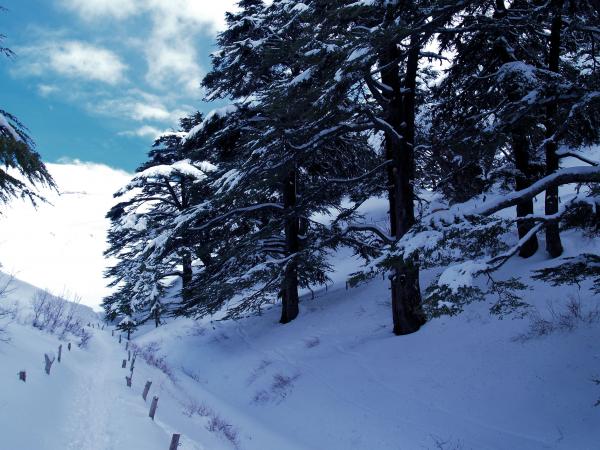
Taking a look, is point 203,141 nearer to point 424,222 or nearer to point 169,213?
point 169,213

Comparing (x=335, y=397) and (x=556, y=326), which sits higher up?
(x=556, y=326)

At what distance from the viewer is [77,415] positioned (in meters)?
6.11

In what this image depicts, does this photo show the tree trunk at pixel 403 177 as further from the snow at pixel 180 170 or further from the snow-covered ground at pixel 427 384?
the snow at pixel 180 170

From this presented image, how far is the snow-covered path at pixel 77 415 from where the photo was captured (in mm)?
4918

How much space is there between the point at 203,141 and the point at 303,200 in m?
4.86

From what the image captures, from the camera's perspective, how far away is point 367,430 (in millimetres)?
6973

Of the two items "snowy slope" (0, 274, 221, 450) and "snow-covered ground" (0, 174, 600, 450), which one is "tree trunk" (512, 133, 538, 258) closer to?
"snow-covered ground" (0, 174, 600, 450)

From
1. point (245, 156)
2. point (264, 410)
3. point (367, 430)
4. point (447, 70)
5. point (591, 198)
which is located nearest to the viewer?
point (591, 198)

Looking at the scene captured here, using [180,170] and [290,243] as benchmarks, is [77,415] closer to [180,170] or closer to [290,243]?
[290,243]

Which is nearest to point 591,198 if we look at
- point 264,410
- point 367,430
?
point 367,430

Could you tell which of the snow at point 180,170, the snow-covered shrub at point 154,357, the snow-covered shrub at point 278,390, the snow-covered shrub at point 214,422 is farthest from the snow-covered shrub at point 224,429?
the snow at point 180,170

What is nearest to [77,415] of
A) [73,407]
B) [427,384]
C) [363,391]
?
[73,407]

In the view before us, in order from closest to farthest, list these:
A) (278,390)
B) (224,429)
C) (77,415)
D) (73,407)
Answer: (77,415) → (73,407) → (224,429) → (278,390)

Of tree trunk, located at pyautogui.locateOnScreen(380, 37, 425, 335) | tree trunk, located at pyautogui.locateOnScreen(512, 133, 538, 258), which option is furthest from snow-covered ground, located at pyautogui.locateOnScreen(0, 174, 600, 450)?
tree trunk, located at pyautogui.locateOnScreen(380, 37, 425, 335)
